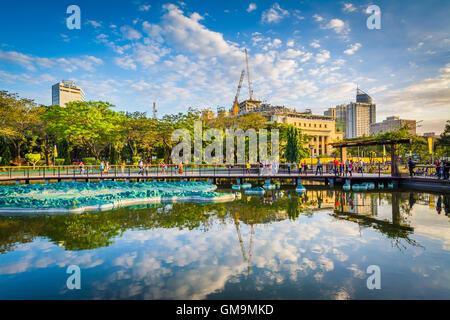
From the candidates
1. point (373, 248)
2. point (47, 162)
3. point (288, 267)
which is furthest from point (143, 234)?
point (47, 162)

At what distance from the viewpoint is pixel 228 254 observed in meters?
10.2

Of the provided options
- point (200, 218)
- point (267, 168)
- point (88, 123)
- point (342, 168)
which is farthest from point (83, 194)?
point (342, 168)

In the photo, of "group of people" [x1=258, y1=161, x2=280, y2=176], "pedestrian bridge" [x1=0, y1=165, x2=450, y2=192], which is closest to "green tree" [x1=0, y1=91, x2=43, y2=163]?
"pedestrian bridge" [x1=0, y1=165, x2=450, y2=192]

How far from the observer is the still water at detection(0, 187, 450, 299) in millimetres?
7488

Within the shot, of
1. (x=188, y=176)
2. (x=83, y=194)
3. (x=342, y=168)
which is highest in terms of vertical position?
(x=342, y=168)

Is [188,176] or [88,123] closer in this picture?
[188,176]

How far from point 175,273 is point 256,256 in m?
3.16

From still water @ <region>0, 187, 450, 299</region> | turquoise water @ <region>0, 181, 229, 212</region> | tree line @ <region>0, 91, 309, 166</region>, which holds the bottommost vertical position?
still water @ <region>0, 187, 450, 299</region>

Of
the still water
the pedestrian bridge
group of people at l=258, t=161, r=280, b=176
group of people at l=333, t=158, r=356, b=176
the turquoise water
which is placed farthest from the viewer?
group of people at l=258, t=161, r=280, b=176

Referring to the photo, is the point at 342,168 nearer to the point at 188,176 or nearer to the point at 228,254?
the point at 188,176

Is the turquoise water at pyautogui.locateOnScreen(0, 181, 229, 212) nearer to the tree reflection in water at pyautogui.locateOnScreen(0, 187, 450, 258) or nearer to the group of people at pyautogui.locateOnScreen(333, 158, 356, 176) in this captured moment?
the tree reflection in water at pyautogui.locateOnScreen(0, 187, 450, 258)

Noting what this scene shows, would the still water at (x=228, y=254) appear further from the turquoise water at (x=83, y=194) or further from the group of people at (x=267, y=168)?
the group of people at (x=267, y=168)

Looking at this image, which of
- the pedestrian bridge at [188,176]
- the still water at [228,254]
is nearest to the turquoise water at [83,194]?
the still water at [228,254]

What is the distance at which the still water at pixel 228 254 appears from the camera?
24.6 feet
